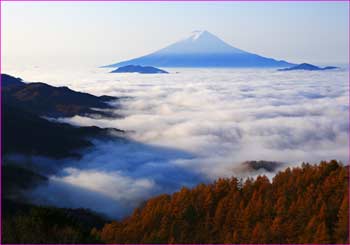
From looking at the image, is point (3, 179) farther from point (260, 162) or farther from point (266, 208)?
point (260, 162)

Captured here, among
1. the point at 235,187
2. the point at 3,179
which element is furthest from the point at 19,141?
the point at 235,187

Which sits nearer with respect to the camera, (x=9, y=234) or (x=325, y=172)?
(x=9, y=234)

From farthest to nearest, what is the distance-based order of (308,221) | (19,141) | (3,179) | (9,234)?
1. (19,141)
2. (3,179)
3. (308,221)
4. (9,234)

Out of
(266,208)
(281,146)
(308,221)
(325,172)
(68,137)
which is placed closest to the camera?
(308,221)

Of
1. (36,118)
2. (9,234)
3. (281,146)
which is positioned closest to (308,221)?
(9,234)

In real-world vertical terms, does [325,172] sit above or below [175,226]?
above

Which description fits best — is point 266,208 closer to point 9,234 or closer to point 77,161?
point 9,234
